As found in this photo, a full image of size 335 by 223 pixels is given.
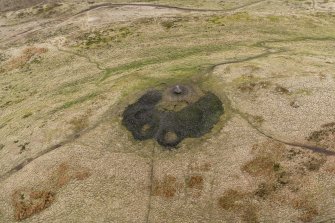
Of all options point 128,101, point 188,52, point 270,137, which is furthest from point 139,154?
point 188,52

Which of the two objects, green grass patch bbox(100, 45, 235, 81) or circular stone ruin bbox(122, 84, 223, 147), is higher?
circular stone ruin bbox(122, 84, 223, 147)

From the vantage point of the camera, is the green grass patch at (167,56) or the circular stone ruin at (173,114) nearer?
the circular stone ruin at (173,114)

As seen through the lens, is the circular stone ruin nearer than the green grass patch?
Yes

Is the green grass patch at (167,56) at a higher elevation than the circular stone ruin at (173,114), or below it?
below

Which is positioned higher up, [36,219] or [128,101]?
[128,101]

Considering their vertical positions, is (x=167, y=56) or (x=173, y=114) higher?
(x=173, y=114)

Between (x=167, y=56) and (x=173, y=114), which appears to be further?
(x=167, y=56)

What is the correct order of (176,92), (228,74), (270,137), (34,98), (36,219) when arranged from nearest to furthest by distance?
(36,219), (270,137), (176,92), (228,74), (34,98)

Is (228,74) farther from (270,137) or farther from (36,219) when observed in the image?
(36,219)
